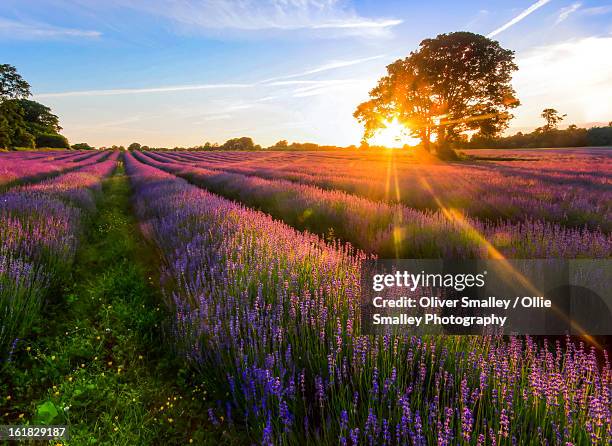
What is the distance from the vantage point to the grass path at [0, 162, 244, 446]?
2.10m

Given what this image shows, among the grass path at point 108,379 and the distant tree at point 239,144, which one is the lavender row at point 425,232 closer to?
the grass path at point 108,379

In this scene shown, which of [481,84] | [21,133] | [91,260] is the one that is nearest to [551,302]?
[91,260]

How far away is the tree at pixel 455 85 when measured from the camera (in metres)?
27.9

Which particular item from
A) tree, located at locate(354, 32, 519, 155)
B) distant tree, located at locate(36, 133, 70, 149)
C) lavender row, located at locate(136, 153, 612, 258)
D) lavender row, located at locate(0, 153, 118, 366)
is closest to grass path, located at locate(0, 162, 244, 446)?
lavender row, located at locate(0, 153, 118, 366)

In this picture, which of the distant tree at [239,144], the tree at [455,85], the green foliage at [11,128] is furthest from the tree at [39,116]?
the tree at [455,85]

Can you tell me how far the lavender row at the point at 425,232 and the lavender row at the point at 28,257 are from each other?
11.7 ft

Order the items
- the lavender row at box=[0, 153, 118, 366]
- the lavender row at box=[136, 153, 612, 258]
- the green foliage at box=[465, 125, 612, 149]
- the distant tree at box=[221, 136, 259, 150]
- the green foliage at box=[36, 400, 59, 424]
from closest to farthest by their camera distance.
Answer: the green foliage at box=[36, 400, 59, 424] < the lavender row at box=[0, 153, 118, 366] < the lavender row at box=[136, 153, 612, 258] < the green foliage at box=[465, 125, 612, 149] < the distant tree at box=[221, 136, 259, 150]

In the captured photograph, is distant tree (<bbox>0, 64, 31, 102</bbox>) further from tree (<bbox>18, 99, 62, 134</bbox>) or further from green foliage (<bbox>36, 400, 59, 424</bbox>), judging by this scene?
green foliage (<bbox>36, 400, 59, 424</bbox>)

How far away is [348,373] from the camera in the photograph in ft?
6.23

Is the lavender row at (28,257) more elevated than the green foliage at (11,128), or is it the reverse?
the green foliage at (11,128)

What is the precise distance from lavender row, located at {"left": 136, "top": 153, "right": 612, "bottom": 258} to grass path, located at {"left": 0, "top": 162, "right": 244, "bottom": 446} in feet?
9.45

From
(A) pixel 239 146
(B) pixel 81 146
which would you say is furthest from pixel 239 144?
(B) pixel 81 146

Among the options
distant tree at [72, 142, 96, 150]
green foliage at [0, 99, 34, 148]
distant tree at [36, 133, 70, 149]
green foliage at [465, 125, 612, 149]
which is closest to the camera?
green foliage at [0, 99, 34, 148]

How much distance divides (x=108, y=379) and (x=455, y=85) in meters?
32.0
